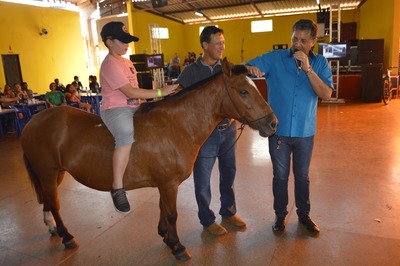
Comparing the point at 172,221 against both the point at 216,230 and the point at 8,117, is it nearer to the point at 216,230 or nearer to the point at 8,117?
the point at 216,230

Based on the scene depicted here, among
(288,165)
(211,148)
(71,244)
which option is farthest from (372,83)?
(71,244)

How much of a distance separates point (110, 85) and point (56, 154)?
86cm

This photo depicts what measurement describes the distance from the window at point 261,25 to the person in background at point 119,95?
61.3ft

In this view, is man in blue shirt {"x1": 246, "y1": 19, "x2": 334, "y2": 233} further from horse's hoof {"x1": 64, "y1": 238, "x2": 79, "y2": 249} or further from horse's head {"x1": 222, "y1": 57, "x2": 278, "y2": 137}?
horse's hoof {"x1": 64, "y1": 238, "x2": 79, "y2": 249}

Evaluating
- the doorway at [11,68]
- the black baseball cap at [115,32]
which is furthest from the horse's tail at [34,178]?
the doorway at [11,68]

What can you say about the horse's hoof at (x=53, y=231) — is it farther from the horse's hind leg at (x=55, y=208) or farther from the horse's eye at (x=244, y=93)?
the horse's eye at (x=244, y=93)

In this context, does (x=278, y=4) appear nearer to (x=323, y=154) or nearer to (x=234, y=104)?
(x=323, y=154)

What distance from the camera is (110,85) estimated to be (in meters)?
2.17

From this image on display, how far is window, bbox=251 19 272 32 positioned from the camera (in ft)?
63.1

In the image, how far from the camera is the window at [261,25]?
19.2 m

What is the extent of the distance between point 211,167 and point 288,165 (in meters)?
Result: 0.69

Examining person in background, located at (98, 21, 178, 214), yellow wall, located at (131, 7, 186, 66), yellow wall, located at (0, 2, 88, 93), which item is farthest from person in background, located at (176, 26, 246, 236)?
yellow wall, located at (131, 7, 186, 66)

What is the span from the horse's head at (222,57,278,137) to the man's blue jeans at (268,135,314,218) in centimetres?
55

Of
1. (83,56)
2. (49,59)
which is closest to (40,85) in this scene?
(49,59)
